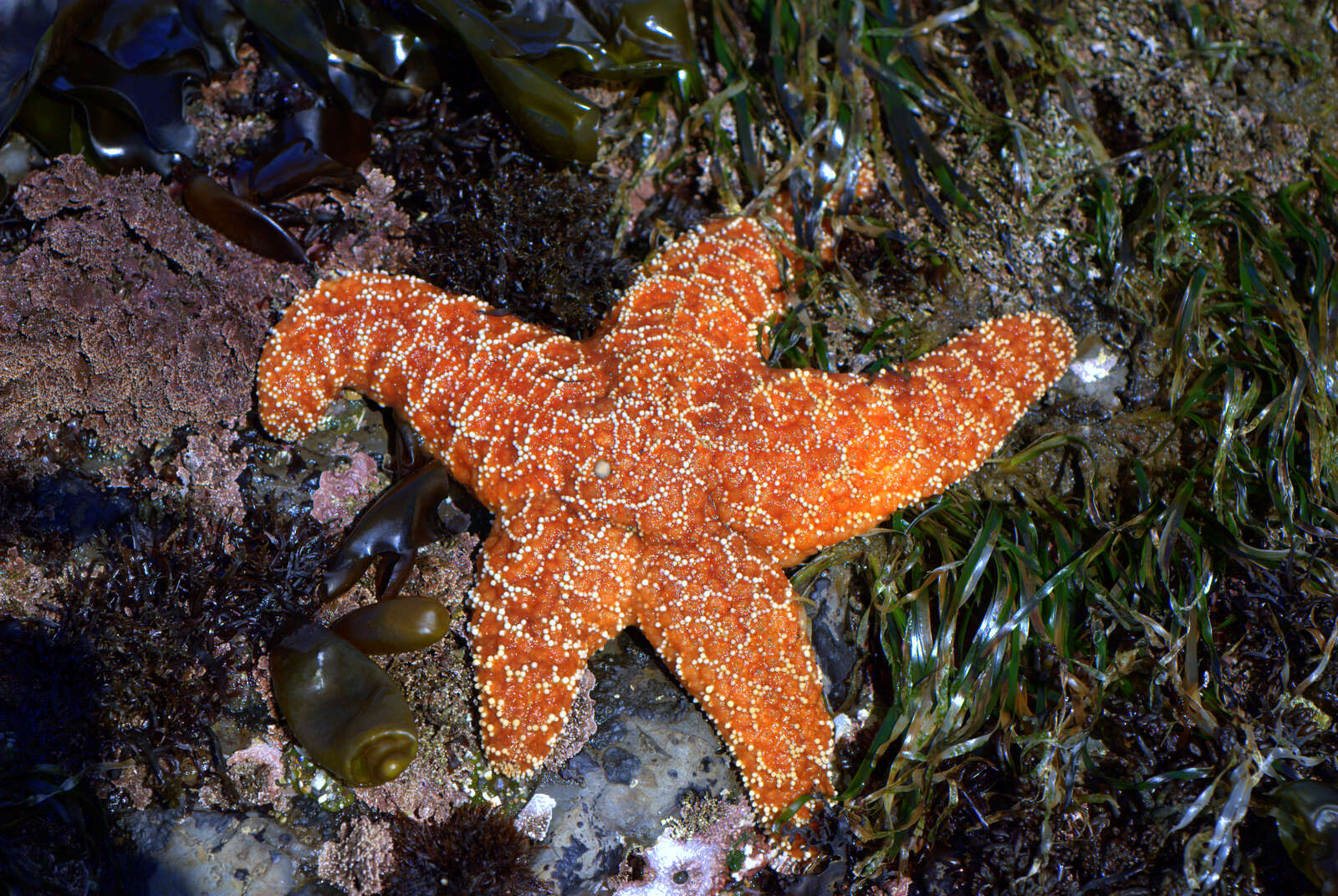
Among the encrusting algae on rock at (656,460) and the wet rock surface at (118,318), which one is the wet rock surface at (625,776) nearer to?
the encrusting algae on rock at (656,460)

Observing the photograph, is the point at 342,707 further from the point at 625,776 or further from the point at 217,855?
the point at 625,776

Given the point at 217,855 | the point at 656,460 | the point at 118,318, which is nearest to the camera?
the point at 217,855

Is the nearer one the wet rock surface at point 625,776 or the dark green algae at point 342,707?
the dark green algae at point 342,707

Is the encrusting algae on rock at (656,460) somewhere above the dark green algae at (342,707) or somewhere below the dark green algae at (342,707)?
above

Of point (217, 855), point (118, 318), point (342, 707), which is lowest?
point (217, 855)

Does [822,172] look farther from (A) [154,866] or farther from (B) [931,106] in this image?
(A) [154,866]

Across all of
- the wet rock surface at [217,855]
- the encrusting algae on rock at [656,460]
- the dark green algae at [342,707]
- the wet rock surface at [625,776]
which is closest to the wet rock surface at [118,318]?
the encrusting algae on rock at [656,460]

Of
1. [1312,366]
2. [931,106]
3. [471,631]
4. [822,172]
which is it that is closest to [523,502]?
[471,631]

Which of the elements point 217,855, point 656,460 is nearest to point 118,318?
point 217,855

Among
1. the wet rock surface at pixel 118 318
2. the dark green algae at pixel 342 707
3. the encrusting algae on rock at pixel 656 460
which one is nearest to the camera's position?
the dark green algae at pixel 342 707

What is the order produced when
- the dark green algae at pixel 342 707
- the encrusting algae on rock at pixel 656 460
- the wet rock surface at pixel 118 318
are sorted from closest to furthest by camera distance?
the dark green algae at pixel 342 707 → the encrusting algae on rock at pixel 656 460 → the wet rock surface at pixel 118 318
